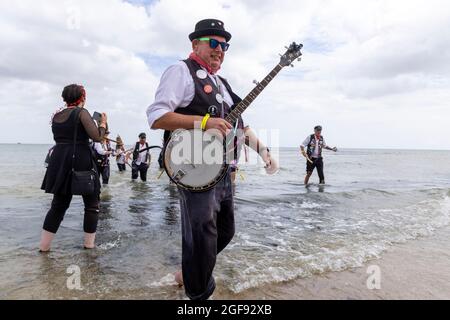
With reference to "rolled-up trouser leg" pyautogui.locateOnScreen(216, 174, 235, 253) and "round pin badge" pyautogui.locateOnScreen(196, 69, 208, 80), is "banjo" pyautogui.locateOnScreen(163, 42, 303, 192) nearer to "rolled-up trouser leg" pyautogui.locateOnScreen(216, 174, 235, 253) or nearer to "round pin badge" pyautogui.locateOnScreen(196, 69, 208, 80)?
"rolled-up trouser leg" pyautogui.locateOnScreen(216, 174, 235, 253)

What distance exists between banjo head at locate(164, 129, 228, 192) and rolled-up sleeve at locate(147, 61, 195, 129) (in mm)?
204

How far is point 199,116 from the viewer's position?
101 inches

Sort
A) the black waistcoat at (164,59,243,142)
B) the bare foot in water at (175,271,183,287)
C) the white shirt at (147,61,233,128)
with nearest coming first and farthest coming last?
1. the white shirt at (147,61,233,128)
2. the black waistcoat at (164,59,243,142)
3. the bare foot in water at (175,271,183,287)

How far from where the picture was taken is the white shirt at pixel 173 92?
8.18 feet

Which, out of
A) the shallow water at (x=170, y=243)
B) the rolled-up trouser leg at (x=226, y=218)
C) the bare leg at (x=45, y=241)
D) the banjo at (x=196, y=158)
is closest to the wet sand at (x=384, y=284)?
the shallow water at (x=170, y=243)

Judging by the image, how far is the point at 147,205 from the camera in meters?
8.90

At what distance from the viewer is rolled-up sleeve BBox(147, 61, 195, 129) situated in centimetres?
249

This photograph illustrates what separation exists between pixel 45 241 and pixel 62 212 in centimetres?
50

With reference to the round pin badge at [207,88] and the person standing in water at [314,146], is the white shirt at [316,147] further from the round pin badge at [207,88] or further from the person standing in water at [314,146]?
the round pin badge at [207,88]

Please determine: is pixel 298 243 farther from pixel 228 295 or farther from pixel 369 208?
pixel 369 208

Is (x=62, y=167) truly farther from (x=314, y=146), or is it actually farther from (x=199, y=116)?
(x=314, y=146)

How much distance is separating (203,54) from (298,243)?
3678 millimetres
